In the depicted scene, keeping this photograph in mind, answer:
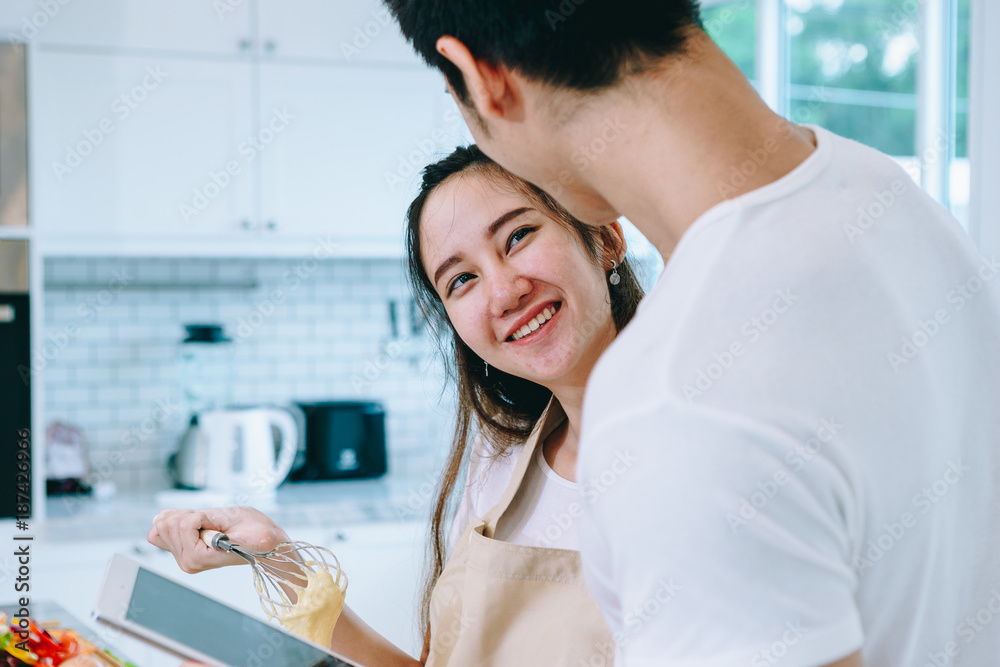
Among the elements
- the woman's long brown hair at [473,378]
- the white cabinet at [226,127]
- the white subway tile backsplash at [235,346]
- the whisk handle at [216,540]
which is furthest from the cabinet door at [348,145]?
the whisk handle at [216,540]

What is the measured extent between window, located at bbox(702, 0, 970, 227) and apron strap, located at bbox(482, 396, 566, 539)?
3.14 feet

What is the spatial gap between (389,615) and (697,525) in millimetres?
2117

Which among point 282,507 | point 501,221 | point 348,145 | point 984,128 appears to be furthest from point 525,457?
point 348,145

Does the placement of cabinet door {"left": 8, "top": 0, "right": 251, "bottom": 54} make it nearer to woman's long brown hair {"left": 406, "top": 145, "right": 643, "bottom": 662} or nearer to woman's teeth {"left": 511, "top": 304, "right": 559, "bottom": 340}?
woman's long brown hair {"left": 406, "top": 145, "right": 643, "bottom": 662}

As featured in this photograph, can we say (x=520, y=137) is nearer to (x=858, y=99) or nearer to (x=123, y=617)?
A: (x=123, y=617)

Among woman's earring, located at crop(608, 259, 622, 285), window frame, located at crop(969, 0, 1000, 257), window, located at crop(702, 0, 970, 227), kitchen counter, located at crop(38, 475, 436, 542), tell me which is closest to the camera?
woman's earring, located at crop(608, 259, 622, 285)

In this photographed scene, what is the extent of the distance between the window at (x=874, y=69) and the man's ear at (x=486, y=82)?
4.22 ft

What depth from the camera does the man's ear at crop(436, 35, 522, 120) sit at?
0.55 metres

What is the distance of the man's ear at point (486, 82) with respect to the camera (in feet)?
1.81

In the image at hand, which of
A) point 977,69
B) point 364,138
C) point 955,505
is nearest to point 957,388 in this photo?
point 955,505

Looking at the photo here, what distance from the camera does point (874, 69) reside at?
218 centimetres

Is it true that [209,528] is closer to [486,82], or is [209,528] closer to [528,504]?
[528,504]

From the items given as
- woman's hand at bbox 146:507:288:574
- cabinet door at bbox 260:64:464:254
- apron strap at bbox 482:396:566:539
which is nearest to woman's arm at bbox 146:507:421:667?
woman's hand at bbox 146:507:288:574

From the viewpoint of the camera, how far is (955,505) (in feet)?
1.73
